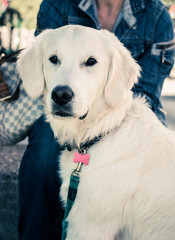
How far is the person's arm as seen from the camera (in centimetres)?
235

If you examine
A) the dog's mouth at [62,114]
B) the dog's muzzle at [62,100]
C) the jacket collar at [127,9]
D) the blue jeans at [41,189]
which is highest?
the jacket collar at [127,9]

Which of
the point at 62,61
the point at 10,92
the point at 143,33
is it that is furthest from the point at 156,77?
the point at 10,92

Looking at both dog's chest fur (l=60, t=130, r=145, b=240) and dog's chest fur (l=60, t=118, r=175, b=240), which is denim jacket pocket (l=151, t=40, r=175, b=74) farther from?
dog's chest fur (l=60, t=130, r=145, b=240)

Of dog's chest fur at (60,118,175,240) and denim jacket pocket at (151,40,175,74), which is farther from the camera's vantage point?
denim jacket pocket at (151,40,175,74)

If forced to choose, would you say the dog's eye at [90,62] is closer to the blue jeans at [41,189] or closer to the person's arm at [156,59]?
the blue jeans at [41,189]

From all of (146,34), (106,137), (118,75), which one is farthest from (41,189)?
(146,34)

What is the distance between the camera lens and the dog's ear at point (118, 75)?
1771 millimetres

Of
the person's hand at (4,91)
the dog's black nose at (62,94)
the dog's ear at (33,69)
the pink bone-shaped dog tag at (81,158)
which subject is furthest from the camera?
the person's hand at (4,91)

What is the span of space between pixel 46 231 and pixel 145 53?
5.66ft

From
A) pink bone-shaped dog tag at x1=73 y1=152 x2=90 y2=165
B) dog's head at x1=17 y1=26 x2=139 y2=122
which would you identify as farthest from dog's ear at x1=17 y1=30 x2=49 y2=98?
pink bone-shaped dog tag at x1=73 y1=152 x2=90 y2=165

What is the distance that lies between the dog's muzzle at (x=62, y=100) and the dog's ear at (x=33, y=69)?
13.3 inches

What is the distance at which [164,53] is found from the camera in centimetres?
236

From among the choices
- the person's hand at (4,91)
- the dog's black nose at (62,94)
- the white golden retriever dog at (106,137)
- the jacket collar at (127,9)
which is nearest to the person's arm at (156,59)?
the jacket collar at (127,9)

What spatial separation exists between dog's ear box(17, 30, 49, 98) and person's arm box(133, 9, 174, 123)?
900 millimetres
